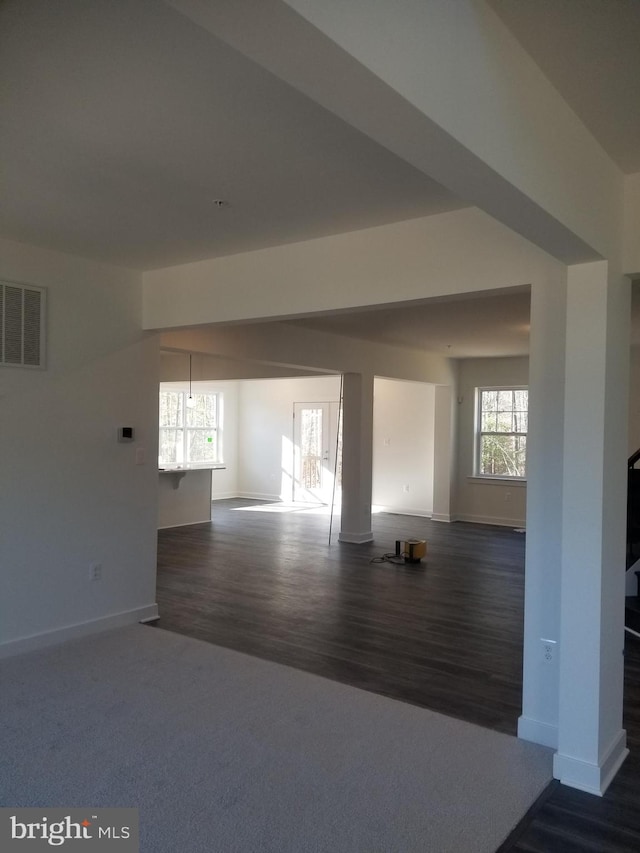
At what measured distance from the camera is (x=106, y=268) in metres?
4.50

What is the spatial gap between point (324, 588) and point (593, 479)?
11.8 feet

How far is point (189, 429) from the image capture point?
37.8 feet

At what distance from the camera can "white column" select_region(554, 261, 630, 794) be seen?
266cm

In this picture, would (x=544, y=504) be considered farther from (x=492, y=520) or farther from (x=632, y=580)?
(x=492, y=520)

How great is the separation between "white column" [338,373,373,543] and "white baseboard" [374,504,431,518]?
246 cm

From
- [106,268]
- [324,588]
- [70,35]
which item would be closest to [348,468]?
[324,588]

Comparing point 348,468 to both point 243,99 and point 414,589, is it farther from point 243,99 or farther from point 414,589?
point 243,99

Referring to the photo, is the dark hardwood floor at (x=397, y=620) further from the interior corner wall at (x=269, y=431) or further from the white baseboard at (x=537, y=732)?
the interior corner wall at (x=269, y=431)

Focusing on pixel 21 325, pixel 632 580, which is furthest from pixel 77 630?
pixel 632 580

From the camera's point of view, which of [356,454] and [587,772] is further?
[356,454]

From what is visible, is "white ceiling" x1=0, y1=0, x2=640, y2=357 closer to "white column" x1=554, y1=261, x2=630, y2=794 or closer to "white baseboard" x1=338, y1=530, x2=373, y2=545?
"white column" x1=554, y1=261, x2=630, y2=794

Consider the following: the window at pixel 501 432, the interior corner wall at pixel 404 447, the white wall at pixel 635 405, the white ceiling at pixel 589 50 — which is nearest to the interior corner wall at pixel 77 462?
the white ceiling at pixel 589 50

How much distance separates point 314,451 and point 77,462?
288 inches

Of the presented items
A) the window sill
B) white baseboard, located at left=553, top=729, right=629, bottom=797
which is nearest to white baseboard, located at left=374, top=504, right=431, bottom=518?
the window sill
